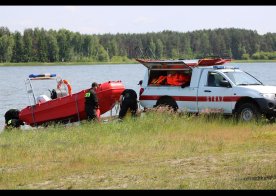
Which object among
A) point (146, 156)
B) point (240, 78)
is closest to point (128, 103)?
point (240, 78)

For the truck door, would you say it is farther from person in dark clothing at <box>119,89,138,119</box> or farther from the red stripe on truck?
person in dark clothing at <box>119,89,138,119</box>

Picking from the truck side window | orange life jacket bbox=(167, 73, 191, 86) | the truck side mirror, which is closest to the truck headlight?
the truck side mirror

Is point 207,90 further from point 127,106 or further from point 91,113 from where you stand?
point 91,113

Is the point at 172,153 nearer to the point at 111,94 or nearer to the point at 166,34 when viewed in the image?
the point at 111,94

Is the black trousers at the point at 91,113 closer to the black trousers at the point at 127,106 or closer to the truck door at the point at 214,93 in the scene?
the black trousers at the point at 127,106

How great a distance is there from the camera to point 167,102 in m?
18.9

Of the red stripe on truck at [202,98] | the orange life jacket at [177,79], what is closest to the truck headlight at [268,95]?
the red stripe on truck at [202,98]

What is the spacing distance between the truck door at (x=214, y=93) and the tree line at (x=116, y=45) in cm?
9168

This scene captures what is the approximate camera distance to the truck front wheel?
1670 cm

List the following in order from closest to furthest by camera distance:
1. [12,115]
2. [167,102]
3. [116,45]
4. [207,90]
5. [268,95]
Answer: [268,95] < [207,90] < [167,102] < [12,115] < [116,45]

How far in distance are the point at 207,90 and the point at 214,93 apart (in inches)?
11.3

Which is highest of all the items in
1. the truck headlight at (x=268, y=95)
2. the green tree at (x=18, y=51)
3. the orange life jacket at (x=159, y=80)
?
the orange life jacket at (x=159, y=80)

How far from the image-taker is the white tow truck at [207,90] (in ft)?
55.3

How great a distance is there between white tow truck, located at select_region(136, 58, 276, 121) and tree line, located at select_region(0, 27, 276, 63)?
9055cm
